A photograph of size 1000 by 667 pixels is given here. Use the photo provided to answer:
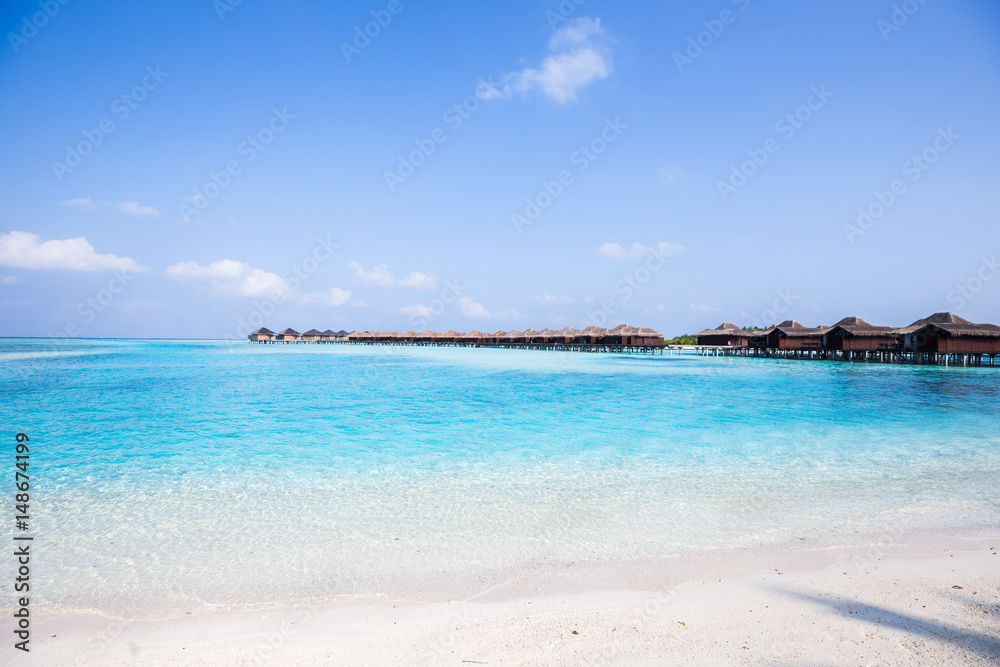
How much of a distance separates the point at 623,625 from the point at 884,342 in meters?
41.4

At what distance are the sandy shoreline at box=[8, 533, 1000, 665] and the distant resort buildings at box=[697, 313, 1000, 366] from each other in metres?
33.9

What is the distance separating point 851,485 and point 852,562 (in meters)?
2.96

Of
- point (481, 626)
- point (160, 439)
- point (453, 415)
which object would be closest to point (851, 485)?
point (481, 626)

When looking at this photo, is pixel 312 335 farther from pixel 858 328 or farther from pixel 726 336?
pixel 858 328

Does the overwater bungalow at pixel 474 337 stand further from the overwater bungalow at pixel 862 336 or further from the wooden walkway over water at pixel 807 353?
the overwater bungalow at pixel 862 336

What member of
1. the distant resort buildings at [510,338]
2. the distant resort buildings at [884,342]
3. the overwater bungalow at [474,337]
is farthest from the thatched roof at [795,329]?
the overwater bungalow at [474,337]

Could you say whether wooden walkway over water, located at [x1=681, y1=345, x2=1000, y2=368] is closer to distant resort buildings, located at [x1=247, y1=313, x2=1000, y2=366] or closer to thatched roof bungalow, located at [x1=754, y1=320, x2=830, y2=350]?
distant resort buildings, located at [x1=247, y1=313, x2=1000, y2=366]

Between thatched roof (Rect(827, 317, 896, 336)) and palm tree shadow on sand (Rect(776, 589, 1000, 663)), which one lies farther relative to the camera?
thatched roof (Rect(827, 317, 896, 336))

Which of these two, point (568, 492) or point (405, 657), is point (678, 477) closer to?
point (568, 492)

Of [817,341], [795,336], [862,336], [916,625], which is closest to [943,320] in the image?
[862,336]

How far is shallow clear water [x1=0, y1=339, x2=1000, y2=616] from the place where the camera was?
406cm

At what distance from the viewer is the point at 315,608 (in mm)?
3318

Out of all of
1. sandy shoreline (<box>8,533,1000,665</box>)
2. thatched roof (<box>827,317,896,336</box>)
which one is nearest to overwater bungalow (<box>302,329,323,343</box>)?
thatched roof (<box>827,317,896,336</box>)

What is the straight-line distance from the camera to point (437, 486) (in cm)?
630
